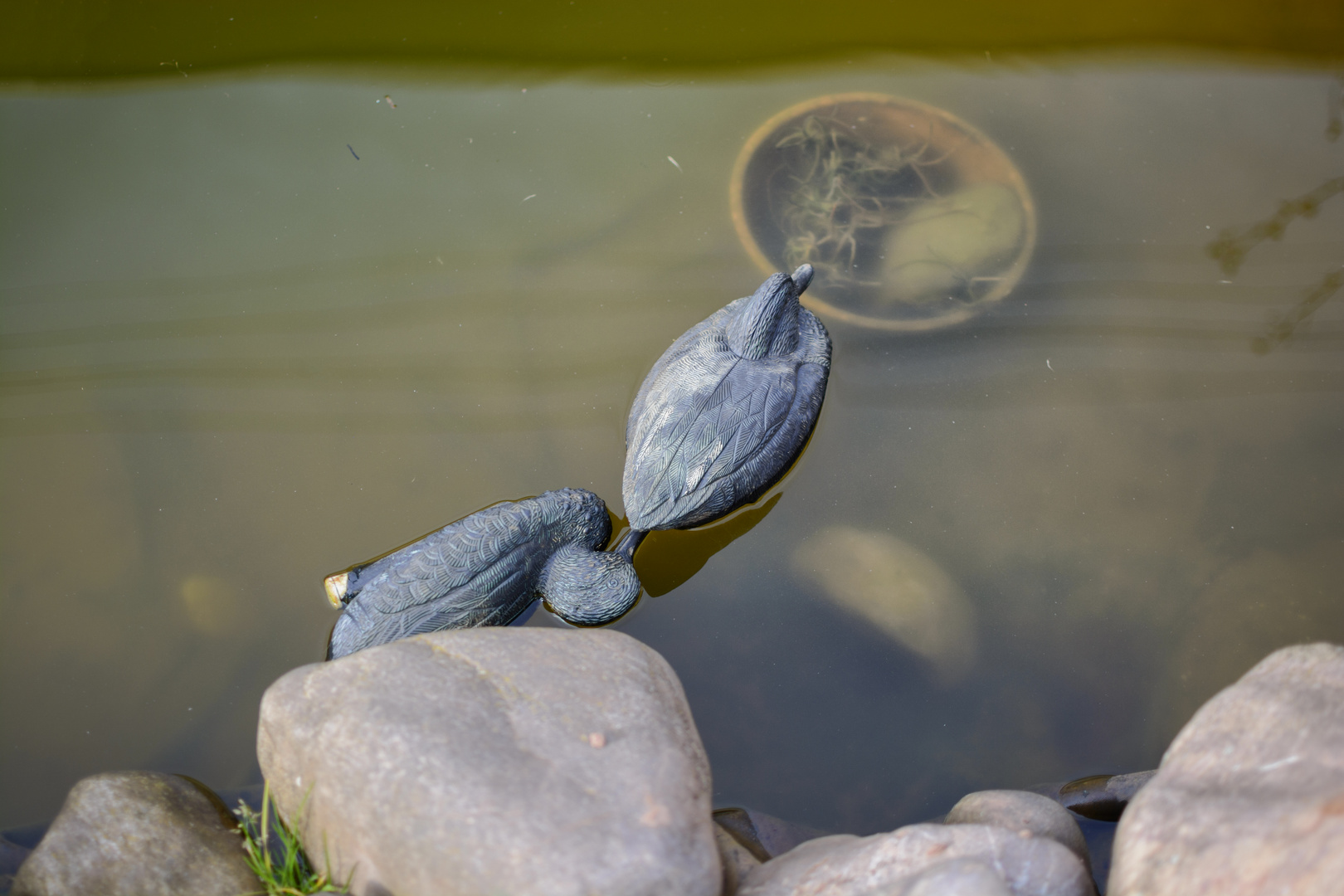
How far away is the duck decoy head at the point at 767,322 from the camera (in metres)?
3.07

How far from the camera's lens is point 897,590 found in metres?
3.03

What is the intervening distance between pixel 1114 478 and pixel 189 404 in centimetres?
382

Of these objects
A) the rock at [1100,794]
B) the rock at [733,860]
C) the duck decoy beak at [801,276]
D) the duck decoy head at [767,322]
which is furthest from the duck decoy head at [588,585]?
the rock at [1100,794]

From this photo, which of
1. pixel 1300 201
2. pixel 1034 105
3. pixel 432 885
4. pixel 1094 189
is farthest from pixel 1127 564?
pixel 432 885

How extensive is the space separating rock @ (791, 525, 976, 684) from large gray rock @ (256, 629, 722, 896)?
94 centimetres

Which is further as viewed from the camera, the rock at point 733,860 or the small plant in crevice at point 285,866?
the rock at point 733,860

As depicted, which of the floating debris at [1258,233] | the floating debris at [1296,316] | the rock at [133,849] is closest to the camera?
the rock at [133,849]

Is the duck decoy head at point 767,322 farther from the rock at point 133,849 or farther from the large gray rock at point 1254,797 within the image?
the rock at point 133,849

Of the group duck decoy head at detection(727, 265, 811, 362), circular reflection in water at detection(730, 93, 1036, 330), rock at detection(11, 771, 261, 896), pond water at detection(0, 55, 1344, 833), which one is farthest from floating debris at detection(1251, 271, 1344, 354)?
rock at detection(11, 771, 261, 896)

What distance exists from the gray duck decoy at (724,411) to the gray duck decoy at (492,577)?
0.22 m

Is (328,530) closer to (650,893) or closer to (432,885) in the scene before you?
Answer: (432,885)

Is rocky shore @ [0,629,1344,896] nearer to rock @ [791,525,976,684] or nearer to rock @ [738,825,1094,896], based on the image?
rock @ [738,825,1094,896]

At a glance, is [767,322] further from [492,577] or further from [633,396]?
[492,577]

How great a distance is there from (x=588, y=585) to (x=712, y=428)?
71cm
